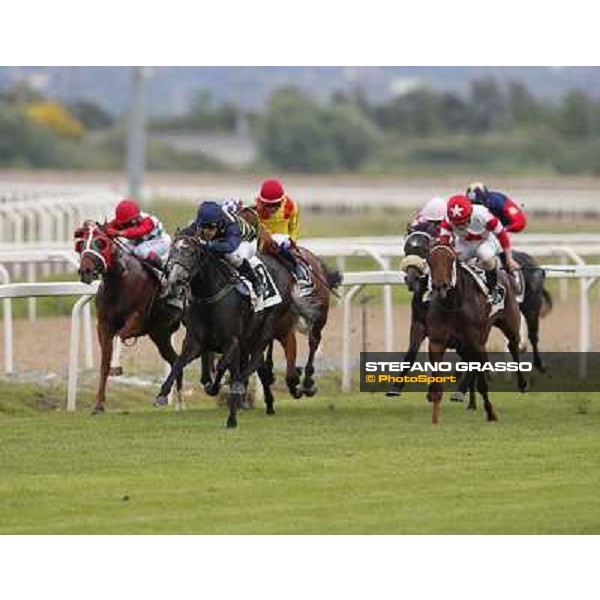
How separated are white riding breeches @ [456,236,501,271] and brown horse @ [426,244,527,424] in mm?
328

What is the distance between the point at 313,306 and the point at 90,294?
1522 mm

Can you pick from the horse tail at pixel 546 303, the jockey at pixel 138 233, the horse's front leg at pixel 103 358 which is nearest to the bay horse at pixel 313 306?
the jockey at pixel 138 233

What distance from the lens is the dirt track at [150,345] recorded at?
64.1ft

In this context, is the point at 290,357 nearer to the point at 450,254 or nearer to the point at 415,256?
the point at 415,256

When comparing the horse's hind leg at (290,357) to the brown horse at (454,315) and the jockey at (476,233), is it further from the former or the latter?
the jockey at (476,233)

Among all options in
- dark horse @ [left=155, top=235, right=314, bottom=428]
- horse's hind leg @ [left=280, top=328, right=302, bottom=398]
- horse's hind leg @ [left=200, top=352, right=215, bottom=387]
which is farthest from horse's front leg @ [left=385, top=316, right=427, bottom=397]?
horse's hind leg @ [left=200, top=352, right=215, bottom=387]

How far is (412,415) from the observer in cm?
1673

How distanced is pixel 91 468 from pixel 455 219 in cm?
408

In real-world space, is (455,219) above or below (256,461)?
above

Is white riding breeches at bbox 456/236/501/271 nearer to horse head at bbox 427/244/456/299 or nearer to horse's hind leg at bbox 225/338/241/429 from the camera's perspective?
horse head at bbox 427/244/456/299

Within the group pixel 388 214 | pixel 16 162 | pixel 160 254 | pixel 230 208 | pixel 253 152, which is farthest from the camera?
pixel 253 152

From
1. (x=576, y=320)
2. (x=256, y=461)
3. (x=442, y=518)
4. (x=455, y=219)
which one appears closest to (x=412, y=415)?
(x=455, y=219)

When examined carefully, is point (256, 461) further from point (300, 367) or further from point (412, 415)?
point (300, 367)

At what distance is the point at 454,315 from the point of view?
53.3ft
